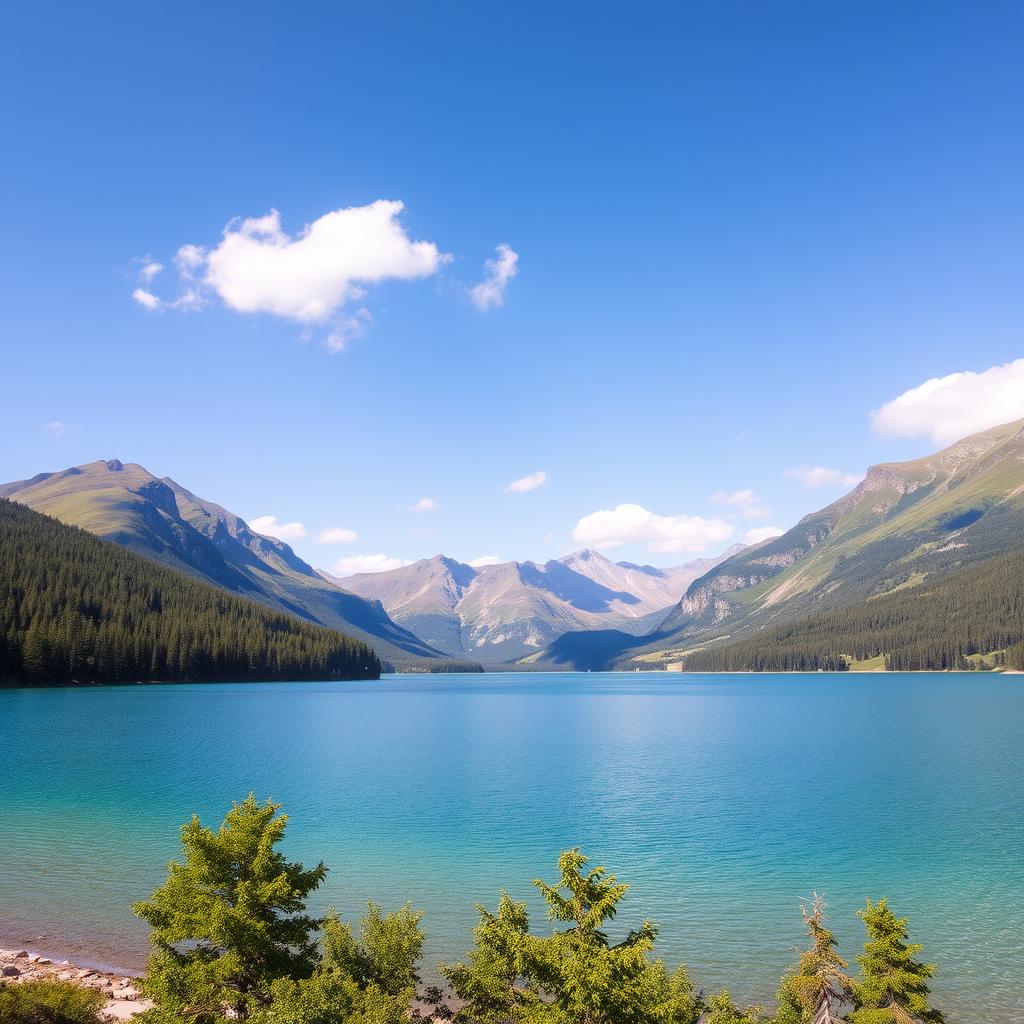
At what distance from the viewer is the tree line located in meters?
18.8

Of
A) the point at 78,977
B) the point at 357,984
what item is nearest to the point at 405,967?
the point at 357,984

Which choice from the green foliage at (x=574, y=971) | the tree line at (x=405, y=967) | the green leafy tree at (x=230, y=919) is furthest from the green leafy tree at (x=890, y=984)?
the green leafy tree at (x=230, y=919)

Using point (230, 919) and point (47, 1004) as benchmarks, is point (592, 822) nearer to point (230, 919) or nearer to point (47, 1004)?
point (230, 919)

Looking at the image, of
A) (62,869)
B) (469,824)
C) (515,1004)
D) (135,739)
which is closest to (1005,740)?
(469,824)

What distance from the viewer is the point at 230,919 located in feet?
70.4

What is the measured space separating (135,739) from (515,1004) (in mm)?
93193

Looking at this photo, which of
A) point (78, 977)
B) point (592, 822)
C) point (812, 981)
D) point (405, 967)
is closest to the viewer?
point (812, 981)

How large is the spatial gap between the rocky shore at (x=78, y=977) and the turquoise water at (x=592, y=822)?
2.11 m

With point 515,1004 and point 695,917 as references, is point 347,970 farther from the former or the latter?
point 695,917

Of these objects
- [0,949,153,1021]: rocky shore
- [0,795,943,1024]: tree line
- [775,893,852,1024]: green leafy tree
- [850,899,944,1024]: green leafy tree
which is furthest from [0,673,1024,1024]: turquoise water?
[0,795,943,1024]: tree line

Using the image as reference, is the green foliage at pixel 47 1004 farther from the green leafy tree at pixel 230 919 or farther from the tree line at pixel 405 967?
the green leafy tree at pixel 230 919

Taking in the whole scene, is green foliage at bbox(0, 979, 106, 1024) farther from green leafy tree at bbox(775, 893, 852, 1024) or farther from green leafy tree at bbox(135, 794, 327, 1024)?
green leafy tree at bbox(775, 893, 852, 1024)

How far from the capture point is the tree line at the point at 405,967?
18828mm

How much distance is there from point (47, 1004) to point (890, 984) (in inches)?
1002
